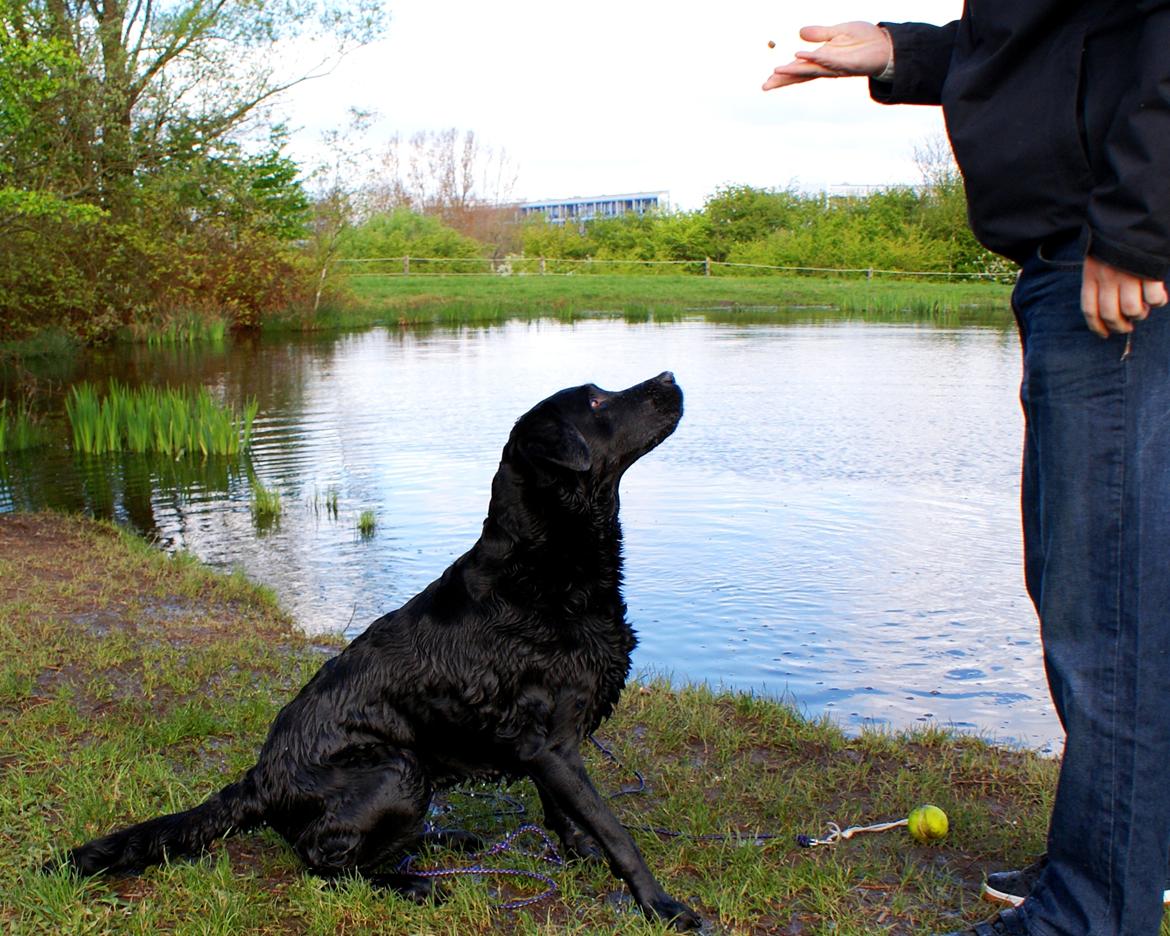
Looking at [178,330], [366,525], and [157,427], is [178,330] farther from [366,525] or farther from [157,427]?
[366,525]

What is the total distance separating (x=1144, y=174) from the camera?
7.00ft

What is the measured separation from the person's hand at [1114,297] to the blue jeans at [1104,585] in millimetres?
117

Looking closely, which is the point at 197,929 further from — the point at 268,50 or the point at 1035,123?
the point at 268,50

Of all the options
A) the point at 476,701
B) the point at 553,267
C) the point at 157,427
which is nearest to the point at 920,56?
the point at 476,701

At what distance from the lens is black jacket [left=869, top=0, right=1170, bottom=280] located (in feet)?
7.06

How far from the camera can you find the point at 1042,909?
2.69 m

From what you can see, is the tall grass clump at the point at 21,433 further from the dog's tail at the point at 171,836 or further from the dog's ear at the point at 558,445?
the dog's ear at the point at 558,445

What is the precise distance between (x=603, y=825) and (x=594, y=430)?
1177mm

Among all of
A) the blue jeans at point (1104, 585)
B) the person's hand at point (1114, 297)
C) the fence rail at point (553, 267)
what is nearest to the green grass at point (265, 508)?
the blue jeans at point (1104, 585)

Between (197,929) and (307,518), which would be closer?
(197,929)

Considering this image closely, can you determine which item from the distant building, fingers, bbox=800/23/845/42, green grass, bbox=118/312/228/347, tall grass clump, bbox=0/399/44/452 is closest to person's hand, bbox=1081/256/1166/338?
fingers, bbox=800/23/845/42

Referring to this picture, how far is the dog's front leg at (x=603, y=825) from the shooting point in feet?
10.1

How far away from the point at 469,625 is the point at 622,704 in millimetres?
1724

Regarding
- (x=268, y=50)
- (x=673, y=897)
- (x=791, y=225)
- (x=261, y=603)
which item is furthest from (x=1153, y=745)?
(x=791, y=225)
